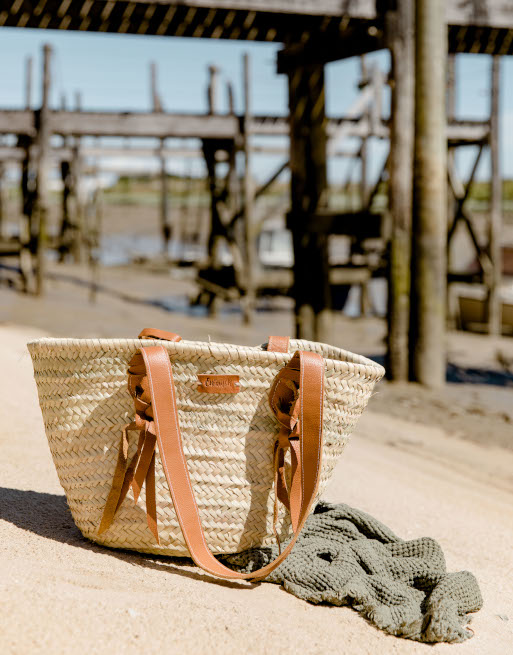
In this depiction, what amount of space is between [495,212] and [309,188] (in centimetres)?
508

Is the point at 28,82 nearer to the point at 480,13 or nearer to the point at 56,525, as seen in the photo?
the point at 480,13

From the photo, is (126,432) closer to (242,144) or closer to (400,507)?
(400,507)

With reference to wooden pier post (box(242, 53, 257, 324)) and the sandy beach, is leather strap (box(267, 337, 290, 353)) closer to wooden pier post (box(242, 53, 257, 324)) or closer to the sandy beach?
the sandy beach

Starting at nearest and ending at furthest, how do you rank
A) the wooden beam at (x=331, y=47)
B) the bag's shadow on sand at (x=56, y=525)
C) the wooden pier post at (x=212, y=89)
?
the bag's shadow on sand at (x=56, y=525) < the wooden beam at (x=331, y=47) < the wooden pier post at (x=212, y=89)

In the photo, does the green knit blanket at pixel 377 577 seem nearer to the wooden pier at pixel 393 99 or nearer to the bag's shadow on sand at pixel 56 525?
the bag's shadow on sand at pixel 56 525

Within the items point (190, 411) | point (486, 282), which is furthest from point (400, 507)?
point (486, 282)

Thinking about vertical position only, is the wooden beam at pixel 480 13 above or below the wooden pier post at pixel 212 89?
below

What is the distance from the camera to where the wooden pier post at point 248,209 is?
38.5 ft

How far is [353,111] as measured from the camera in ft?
44.7

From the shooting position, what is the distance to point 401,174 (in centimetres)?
697

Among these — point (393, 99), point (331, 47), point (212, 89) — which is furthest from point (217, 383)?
point (212, 89)

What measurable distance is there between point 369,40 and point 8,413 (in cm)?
440

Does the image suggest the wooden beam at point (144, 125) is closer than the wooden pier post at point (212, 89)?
Yes

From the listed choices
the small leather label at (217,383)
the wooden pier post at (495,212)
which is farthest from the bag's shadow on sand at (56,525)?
the wooden pier post at (495,212)
